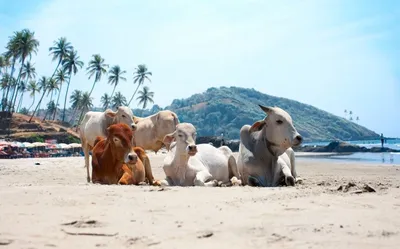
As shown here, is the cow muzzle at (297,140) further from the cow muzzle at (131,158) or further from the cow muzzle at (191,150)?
the cow muzzle at (131,158)

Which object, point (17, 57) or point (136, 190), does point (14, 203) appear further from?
point (17, 57)

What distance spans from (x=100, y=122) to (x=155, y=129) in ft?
7.78

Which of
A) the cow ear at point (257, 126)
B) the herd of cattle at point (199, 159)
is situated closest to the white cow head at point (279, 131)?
the herd of cattle at point (199, 159)

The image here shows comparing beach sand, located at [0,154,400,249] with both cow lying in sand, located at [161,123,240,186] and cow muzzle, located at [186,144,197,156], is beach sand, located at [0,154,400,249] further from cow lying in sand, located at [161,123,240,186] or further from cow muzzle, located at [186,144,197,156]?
cow lying in sand, located at [161,123,240,186]

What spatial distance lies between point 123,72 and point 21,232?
94809 millimetres

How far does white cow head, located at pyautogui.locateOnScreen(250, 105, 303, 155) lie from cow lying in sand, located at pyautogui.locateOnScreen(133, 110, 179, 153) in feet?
19.4

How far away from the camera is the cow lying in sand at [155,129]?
48.1ft

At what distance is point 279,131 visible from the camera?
8.76 m

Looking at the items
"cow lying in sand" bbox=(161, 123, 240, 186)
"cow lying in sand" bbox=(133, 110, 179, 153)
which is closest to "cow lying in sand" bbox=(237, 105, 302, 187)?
"cow lying in sand" bbox=(161, 123, 240, 186)

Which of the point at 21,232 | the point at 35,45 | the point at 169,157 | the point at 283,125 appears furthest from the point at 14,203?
the point at 35,45

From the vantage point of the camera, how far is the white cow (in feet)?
40.3

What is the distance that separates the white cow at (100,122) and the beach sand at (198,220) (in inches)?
239

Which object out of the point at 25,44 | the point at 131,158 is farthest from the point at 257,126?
the point at 25,44

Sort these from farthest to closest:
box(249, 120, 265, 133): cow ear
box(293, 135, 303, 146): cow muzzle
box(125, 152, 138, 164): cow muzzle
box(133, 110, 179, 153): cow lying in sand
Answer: box(133, 110, 179, 153): cow lying in sand
box(249, 120, 265, 133): cow ear
box(293, 135, 303, 146): cow muzzle
box(125, 152, 138, 164): cow muzzle
